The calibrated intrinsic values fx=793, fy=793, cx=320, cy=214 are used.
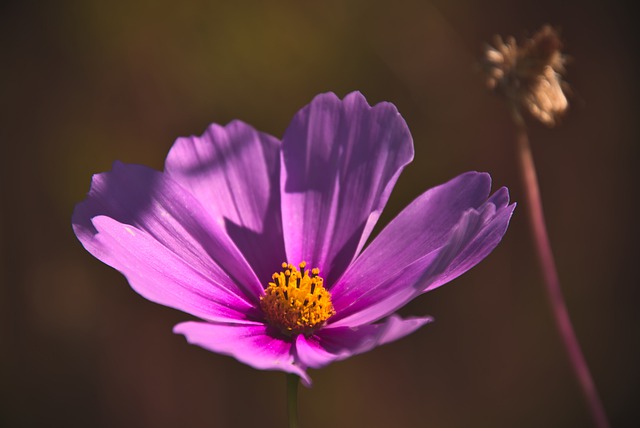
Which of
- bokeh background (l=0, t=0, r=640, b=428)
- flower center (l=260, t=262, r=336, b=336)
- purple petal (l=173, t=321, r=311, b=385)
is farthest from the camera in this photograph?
bokeh background (l=0, t=0, r=640, b=428)

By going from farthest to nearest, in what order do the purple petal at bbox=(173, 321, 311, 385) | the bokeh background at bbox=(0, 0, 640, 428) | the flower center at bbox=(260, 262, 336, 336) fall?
the bokeh background at bbox=(0, 0, 640, 428) → the flower center at bbox=(260, 262, 336, 336) → the purple petal at bbox=(173, 321, 311, 385)

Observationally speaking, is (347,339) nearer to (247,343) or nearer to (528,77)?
(247,343)

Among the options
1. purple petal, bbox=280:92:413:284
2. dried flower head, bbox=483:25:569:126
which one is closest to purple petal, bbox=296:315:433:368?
purple petal, bbox=280:92:413:284

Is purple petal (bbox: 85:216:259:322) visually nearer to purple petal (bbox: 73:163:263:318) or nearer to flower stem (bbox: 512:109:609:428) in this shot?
purple petal (bbox: 73:163:263:318)

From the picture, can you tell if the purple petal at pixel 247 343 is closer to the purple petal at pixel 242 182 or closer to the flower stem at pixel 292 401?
the flower stem at pixel 292 401

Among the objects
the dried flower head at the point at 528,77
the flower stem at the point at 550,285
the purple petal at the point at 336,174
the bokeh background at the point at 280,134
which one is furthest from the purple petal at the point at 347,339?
the bokeh background at the point at 280,134

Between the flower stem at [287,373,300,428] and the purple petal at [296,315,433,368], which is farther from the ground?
the purple petal at [296,315,433,368]

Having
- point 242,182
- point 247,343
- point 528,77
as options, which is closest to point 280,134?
point 242,182

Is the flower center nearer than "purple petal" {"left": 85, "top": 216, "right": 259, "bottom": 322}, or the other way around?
"purple petal" {"left": 85, "top": 216, "right": 259, "bottom": 322}

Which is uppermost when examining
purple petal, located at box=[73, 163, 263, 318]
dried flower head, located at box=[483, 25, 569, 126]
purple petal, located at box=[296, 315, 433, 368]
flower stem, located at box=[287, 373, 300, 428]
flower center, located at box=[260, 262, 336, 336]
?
dried flower head, located at box=[483, 25, 569, 126]
